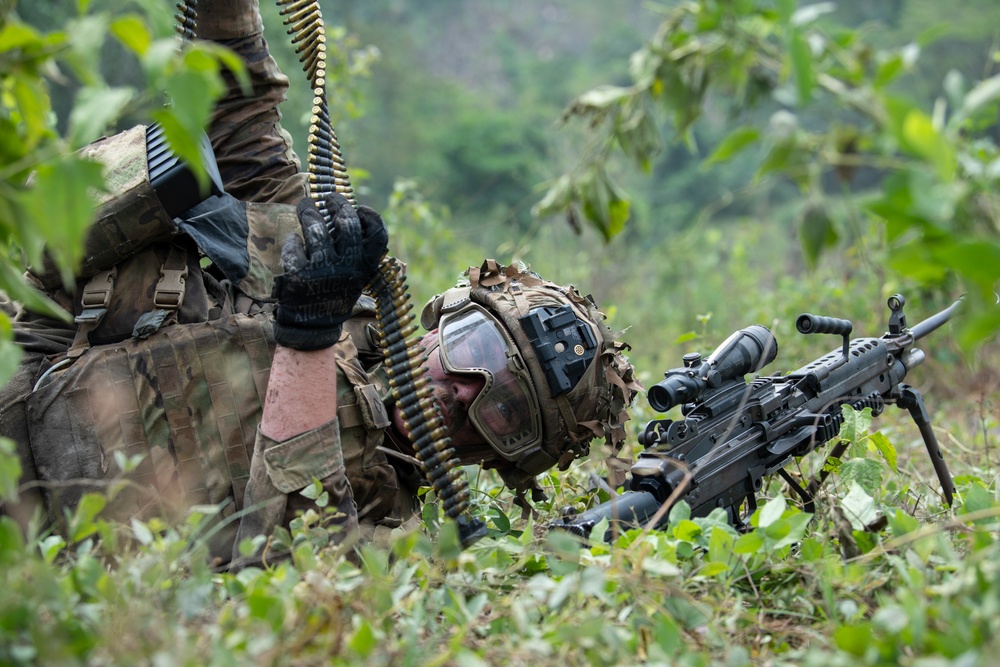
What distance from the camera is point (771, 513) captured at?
267 centimetres

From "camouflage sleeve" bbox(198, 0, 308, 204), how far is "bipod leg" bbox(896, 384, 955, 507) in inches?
106

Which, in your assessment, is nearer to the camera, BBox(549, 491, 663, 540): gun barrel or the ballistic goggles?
BBox(549, 491, 663, 540): gun barrel

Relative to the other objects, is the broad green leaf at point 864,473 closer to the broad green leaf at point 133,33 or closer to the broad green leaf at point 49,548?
the broad green leaf at point 49,548

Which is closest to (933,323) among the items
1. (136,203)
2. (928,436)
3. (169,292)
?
(928,436)

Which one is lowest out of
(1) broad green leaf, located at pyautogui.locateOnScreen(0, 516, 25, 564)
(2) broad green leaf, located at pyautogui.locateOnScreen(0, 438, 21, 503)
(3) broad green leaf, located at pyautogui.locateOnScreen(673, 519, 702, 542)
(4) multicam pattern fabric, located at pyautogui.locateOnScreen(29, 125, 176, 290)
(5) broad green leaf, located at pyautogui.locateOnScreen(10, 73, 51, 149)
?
(3) broad green leaf, located at pyautogui.locateOnScreen(673, 519, 702, 542)

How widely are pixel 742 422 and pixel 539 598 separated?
140 cm

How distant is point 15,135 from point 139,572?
104 cm

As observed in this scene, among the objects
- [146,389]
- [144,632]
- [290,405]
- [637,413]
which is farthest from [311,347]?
[637,413]

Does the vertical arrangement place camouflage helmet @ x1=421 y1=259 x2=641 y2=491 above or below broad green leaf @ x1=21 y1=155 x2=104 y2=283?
below

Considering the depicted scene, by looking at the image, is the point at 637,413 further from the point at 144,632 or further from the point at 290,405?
the point at 144,632

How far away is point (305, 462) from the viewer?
2963 millimetres

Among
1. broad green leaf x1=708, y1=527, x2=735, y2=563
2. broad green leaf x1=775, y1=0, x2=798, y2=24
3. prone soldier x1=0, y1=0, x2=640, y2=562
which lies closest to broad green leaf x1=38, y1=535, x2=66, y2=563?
prone soldier x1=0, y1=0, x2=640, y2=562

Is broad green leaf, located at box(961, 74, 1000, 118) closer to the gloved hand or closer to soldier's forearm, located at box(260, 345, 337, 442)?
the gloved hand

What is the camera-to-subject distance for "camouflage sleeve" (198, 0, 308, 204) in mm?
3459
